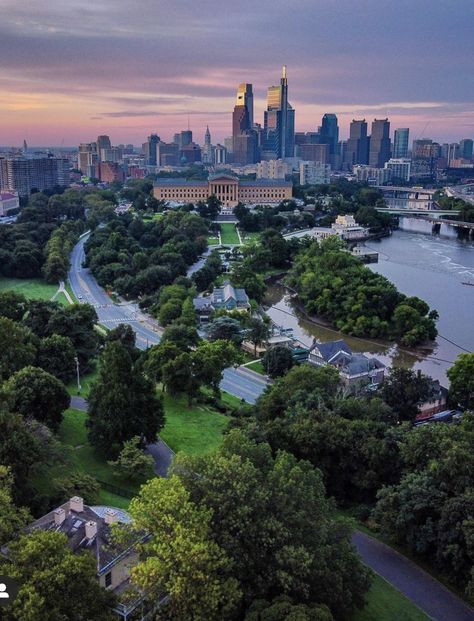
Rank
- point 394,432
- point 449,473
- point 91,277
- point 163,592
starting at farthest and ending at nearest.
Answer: point 91,277 < point 394,432 < point 449,473 < point 163,592

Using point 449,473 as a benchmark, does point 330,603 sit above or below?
below

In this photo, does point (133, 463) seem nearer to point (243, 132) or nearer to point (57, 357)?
point (57, 357)

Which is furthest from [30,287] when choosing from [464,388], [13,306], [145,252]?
[464,388]

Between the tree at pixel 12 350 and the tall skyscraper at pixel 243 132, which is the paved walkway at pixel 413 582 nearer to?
the tree at pixel 12 350

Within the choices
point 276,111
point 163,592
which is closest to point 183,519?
point 163,592

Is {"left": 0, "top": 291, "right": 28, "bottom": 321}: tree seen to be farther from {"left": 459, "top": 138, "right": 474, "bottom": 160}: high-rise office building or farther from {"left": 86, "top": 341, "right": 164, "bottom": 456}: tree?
{"left": 459, "top": 138, "right": 474, "bottom": 160}: high-rise office building

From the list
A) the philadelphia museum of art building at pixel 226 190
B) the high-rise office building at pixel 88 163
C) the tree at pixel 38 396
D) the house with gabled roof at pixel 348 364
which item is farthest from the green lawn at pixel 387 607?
the high-rise office building at pixel 88 163

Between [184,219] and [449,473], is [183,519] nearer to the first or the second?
[449,473]
